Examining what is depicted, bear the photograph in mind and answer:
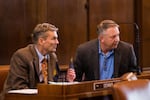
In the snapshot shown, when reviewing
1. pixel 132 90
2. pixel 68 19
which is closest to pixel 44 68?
pixel 132 90

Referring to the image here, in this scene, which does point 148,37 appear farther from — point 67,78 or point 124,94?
point 124,94

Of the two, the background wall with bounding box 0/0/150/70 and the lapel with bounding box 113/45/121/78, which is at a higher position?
the background wall with bounding box 0/0/150/70

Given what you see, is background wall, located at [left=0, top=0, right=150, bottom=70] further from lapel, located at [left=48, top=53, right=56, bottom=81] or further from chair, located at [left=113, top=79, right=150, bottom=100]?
chair, located at [left=113, top=79, right=150, bottom=100]

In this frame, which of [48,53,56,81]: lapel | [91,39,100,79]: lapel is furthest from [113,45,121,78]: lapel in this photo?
[48,53,56,81]: lapel

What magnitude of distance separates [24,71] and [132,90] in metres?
1.13

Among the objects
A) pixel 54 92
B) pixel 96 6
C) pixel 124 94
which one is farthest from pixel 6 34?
pixel 124 94

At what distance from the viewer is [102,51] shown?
4.07 metres

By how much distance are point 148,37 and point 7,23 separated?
2720 mm

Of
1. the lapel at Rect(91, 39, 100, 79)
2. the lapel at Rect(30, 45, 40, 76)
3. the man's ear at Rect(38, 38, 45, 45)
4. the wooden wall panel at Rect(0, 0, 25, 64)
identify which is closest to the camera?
the lapel at Rect(30, 45, 40, 76)

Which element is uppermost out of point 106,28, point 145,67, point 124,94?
point 106,28

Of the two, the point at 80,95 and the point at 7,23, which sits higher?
the point at 7,23

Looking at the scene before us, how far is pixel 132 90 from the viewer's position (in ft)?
8.70

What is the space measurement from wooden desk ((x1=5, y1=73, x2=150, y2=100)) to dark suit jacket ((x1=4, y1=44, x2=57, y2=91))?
228mm

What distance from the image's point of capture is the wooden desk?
2.92 m
